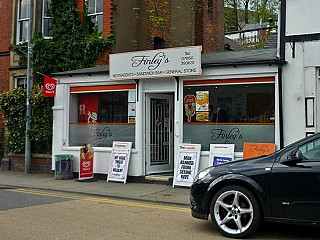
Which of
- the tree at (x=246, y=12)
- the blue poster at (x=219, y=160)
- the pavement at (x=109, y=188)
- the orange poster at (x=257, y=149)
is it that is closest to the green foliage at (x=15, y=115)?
the pavement at (x=109, y=188)

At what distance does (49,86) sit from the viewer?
13844 millimetres

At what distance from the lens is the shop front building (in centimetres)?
1114

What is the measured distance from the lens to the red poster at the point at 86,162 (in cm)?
1276

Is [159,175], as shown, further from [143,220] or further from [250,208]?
[250,208]

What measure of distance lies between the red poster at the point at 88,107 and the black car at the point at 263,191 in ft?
25.0

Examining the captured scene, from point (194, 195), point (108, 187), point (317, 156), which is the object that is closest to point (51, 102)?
point (108, 187)

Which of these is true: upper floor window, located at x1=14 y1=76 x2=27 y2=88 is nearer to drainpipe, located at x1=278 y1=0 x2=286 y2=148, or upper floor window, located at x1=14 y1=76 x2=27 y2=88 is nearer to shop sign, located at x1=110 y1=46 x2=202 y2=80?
shop sign, located at x1=110 y1=46 x2=202 y2=80

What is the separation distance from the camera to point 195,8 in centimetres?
2292

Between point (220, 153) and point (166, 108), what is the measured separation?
112 inches

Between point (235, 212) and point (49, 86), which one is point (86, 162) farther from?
point (235, 212)

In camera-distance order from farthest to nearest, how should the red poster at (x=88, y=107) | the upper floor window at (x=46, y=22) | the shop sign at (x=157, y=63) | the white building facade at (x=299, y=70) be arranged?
the upper floor window at (x=46, y=22) < the red poster at (x=88, y=107) < the shop sign at (x=157, y=63) < the white building facade at (x=299, y=70)

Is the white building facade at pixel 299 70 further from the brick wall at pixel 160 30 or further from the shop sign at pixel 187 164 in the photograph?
the brick wall at pixel 160 30

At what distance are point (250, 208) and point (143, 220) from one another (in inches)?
88.9

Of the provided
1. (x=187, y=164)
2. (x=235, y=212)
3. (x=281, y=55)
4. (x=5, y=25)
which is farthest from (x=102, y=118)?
(x=5, y=25)
